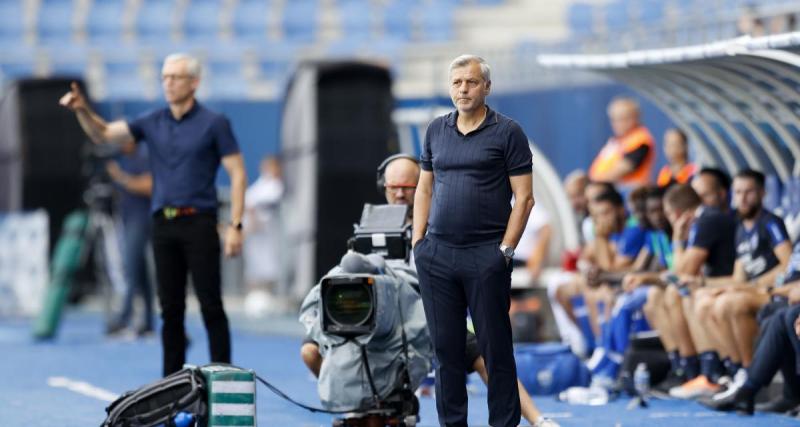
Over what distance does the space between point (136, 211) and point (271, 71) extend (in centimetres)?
663

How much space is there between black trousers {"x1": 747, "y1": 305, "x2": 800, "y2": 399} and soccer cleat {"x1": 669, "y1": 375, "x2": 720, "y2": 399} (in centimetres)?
93

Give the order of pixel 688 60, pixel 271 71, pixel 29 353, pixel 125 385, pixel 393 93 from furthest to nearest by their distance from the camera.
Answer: pixel 271 71, pixel 393 93, pixel 29 353, pixel 125 385, pixel 688 60

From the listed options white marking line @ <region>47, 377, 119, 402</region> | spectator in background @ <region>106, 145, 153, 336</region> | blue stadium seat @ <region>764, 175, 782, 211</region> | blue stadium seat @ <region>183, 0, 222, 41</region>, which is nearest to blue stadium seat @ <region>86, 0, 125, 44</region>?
blue stadium seat @ <region>183, 0, 222, 41</region>

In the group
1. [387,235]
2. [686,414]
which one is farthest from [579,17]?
[387,235]

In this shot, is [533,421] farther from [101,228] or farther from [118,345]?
[101,228]

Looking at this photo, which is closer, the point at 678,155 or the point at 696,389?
the point at 696,389

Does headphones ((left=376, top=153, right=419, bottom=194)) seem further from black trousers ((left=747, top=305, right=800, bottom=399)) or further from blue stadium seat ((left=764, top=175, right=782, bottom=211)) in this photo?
blue stadium seat ((left=764, top=175, right=782, bottom=211))

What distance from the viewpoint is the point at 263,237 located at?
21.7m

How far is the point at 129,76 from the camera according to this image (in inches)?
951

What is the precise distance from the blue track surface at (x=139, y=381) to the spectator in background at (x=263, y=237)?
140 cm

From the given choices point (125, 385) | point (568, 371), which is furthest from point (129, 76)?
point (568, 371)

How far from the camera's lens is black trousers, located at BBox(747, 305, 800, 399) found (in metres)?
9.78

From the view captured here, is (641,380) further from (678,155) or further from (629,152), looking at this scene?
(629,152)

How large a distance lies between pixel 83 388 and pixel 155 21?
1592cm
